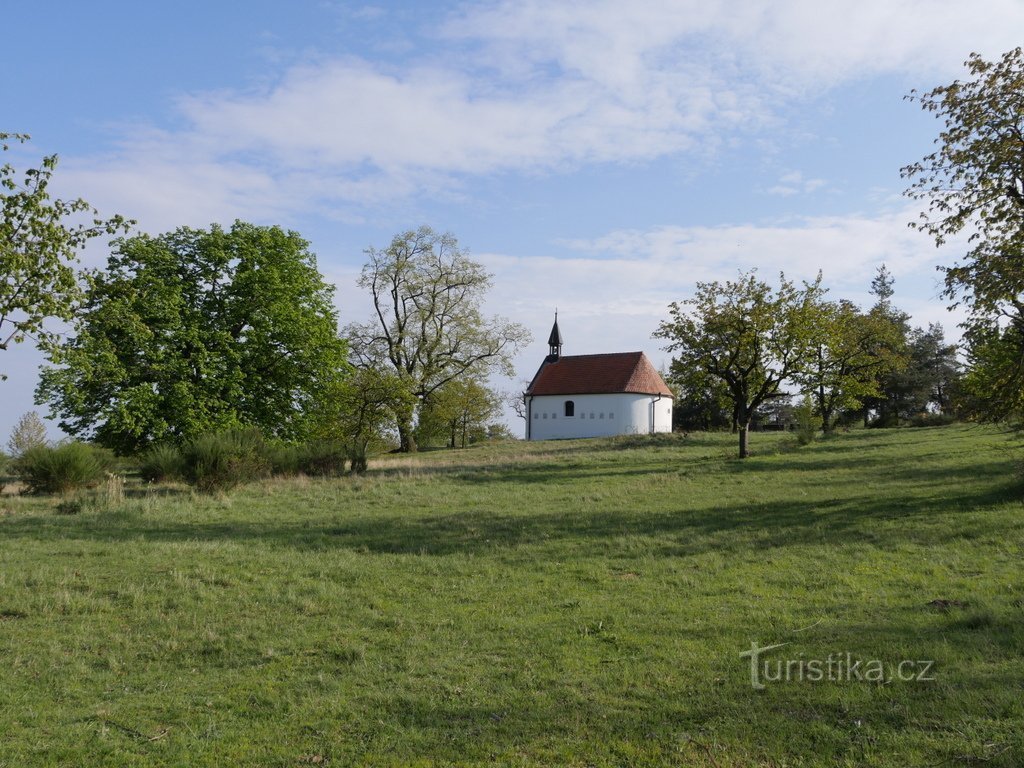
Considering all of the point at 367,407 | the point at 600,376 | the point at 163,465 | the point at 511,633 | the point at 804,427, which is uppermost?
the point at 600,376

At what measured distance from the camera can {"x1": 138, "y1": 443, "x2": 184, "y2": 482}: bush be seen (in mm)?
20547

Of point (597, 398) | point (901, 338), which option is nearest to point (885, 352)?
point (901, 338)

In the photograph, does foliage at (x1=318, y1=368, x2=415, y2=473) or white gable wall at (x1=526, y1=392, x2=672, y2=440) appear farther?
white gable wall at (x1=526, y1=392, x2=672, y2=440)

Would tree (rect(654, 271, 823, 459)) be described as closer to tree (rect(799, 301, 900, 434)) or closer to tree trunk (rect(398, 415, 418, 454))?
tree (rect(799, 301, 900, 434))

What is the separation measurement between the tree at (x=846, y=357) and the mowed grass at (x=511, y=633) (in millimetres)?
16521

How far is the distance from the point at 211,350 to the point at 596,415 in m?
37.8

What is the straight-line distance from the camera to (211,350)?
26.0 metres

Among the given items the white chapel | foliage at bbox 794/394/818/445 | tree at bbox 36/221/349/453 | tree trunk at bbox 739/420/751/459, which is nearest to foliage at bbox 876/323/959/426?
the white chapel

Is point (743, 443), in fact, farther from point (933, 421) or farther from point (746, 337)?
point (933, 421)

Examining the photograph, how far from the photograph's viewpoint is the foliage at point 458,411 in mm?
43438

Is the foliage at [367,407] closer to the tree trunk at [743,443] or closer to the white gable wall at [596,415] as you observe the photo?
the tree trunk at [743,443]

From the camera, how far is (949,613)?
754 centimetres

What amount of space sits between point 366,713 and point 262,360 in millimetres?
23805

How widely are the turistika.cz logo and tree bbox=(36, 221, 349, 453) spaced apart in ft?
68.4
